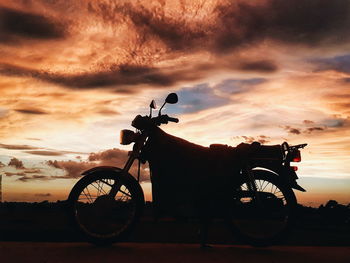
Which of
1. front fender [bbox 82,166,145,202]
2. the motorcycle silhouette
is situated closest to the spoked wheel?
the motorcycle silhouette

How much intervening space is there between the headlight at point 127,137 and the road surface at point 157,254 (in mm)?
1201

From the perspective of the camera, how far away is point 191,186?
4410mm

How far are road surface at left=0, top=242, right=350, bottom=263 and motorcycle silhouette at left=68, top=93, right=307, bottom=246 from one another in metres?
0.23

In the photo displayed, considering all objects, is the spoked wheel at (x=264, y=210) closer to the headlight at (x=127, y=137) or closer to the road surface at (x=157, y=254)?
the road surface at (x=157, y=254)

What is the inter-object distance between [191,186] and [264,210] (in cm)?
92

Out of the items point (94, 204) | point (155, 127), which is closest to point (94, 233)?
point (94, 204)

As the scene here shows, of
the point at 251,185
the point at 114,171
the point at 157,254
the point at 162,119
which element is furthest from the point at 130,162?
the point at 251,185

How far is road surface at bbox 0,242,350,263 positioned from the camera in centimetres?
373

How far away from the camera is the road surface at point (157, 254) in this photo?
3734mm

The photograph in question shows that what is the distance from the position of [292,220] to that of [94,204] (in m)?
2.34

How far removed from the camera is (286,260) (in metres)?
3.95

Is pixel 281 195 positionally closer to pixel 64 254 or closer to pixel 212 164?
pixel 212 164

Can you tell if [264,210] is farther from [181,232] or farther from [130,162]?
[181,232]

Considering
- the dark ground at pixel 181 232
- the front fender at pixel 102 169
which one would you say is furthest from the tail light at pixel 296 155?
the front fender at pixel 102 169
